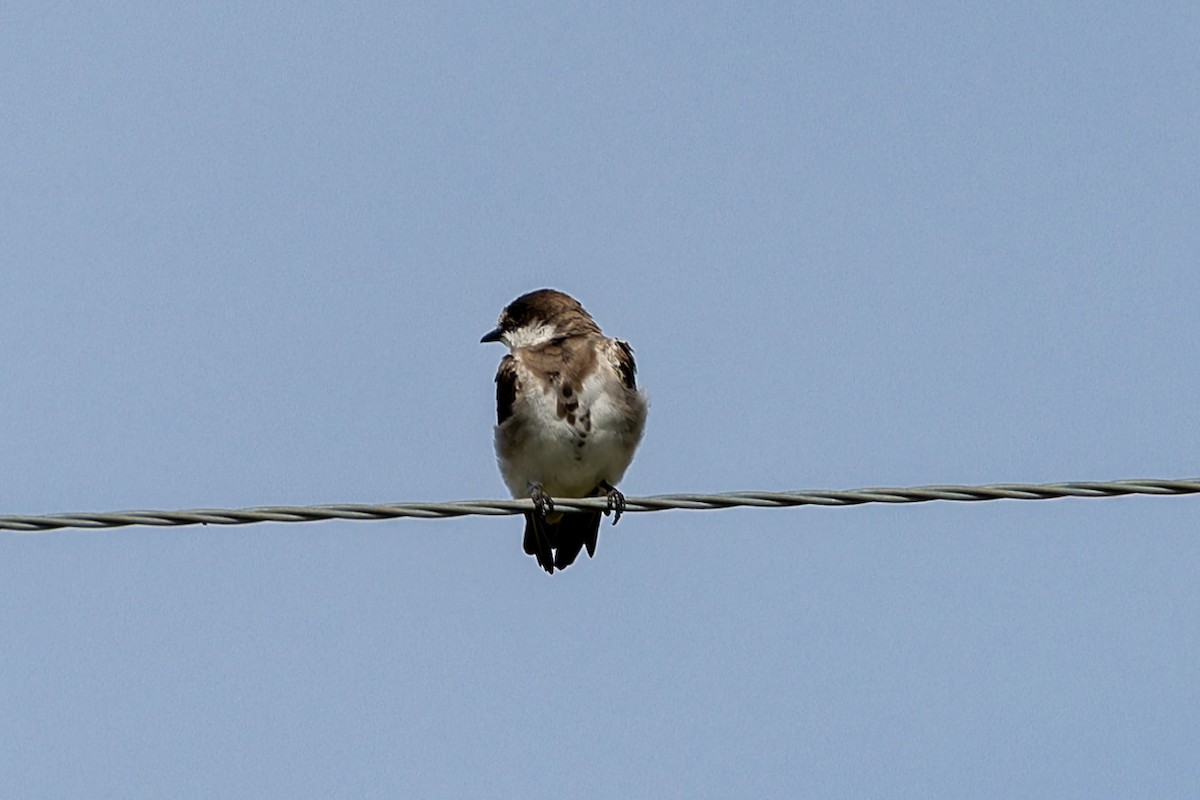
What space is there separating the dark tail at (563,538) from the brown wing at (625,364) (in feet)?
2.69

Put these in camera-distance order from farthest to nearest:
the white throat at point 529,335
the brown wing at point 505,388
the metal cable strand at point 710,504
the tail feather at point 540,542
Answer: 1. the white throat at point 529,335
2. the tail feather at point 540,542
3. the brown wing at point 505,388
4. the metal cable strand at point 710,504

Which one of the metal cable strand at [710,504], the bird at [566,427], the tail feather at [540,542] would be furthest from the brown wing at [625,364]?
the metal cable strand at [710,504]

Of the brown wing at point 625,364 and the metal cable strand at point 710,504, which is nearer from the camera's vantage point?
the metal cable strand at point 710,504

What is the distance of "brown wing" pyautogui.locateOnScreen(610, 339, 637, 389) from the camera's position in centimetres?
1120

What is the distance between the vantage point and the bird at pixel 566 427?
35.7 feet

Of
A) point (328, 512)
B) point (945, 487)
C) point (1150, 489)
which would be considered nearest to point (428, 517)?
point (328, 512)

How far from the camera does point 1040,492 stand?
6.77 metres

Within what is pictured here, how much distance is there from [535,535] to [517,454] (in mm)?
596

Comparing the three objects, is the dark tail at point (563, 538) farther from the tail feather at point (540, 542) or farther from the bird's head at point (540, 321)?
the bird's head at point (540, 321)

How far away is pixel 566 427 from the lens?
427 inches

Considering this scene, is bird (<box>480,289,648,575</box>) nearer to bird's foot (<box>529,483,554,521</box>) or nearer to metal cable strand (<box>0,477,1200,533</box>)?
bird's foot (<box>529,483,554,521</box>)

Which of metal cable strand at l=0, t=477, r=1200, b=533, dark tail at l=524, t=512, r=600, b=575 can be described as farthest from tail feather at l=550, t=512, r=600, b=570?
metal cable strand at l=0, t=477, r=1200, b=533

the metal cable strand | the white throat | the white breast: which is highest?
the white throat

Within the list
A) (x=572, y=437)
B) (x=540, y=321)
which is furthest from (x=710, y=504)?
(x=540, y=321)
